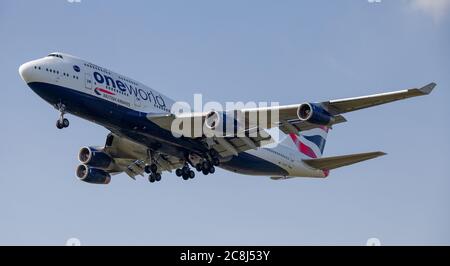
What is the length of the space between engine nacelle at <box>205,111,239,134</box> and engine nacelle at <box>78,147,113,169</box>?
9.86m

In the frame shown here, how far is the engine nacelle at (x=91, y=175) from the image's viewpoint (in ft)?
159

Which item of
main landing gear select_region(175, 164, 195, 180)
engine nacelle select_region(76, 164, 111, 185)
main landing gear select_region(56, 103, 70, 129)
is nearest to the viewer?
main landing gear select_region(56, 103, 70, 129)

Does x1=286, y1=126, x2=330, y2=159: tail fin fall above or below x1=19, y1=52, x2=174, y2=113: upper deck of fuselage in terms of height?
above

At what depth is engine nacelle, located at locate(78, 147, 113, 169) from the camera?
154ft

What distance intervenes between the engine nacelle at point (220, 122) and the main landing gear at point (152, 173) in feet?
22.7

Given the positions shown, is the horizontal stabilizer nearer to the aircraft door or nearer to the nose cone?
the aircraft door

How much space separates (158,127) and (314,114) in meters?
9.07

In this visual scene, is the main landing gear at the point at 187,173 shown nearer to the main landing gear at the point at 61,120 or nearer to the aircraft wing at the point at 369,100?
the main landing gear at the point at 61,120

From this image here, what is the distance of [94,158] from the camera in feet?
154

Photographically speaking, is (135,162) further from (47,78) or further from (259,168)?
(47,78)

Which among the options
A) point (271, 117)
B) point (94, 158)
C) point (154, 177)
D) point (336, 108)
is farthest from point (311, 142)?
point (94, 158)

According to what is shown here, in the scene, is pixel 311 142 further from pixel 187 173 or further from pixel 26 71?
pixel 26 71

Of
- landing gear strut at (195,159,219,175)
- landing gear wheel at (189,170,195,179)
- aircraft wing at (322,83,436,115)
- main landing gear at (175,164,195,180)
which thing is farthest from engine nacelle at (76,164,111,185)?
aircraft wing at (322,83,436,115)
